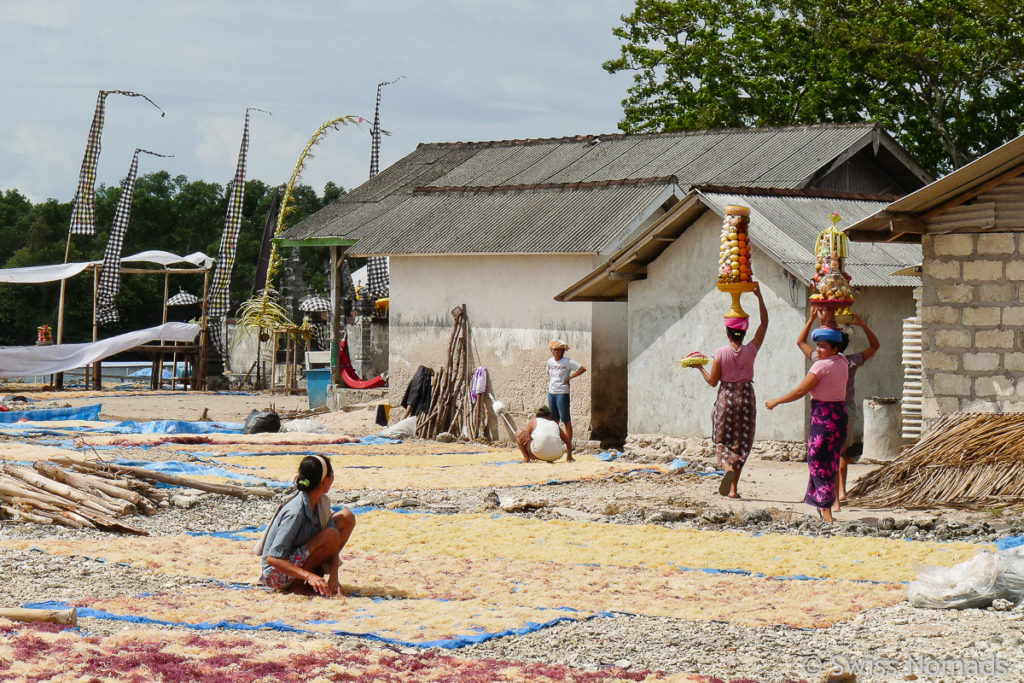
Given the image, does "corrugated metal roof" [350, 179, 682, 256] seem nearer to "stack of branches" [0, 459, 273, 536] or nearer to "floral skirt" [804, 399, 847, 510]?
"stack of branches" [0, 459, 273, 536]

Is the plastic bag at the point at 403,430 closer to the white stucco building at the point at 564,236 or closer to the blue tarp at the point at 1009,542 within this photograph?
the white stucco building at the point at 564,236

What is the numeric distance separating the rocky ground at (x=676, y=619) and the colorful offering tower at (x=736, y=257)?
193 centimetres

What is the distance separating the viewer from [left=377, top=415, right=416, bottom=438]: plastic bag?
63.4ft

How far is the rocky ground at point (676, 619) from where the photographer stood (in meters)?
6.09

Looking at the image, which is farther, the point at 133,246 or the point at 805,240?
the point at 133,246

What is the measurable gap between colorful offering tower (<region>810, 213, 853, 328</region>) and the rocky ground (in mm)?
1695

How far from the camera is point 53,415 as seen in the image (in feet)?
69.2

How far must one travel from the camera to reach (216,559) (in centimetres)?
876

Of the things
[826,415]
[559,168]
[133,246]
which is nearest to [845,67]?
[559,168]

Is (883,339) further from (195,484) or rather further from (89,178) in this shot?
(89,178)

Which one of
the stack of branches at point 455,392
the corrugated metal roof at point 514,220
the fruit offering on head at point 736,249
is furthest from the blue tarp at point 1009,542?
the stack of branches at point 455,392

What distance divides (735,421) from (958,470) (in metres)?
1.90

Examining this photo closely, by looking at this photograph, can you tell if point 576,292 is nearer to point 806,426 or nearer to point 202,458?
point 806,426

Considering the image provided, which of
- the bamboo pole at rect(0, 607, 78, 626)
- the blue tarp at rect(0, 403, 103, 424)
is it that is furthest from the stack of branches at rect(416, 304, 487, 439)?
the bamboo pole at rect(0, 607, 78, 626)
